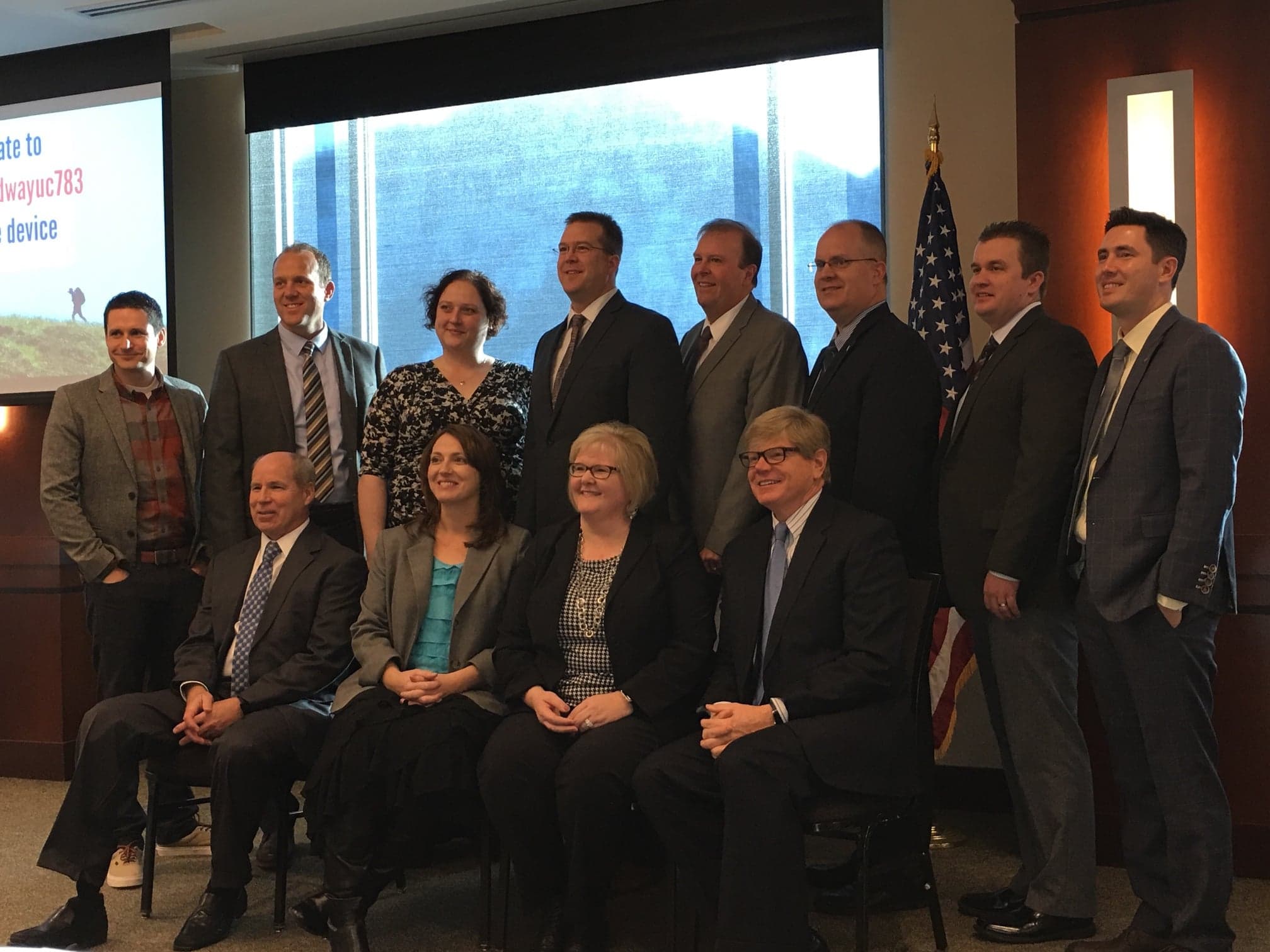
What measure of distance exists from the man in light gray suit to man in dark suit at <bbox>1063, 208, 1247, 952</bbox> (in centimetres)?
85

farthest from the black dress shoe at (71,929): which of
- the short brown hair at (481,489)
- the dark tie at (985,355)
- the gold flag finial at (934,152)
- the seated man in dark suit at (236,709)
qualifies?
the gold flag finial at (934,152)

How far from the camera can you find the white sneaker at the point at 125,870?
12.7ft

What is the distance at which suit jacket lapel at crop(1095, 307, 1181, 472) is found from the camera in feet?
9.89

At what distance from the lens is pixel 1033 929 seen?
127 inches

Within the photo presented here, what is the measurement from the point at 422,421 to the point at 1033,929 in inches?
84.7

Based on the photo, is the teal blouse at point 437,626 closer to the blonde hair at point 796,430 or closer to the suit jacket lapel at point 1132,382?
the blonde hair at point 796,430

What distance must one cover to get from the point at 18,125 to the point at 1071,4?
451 cm

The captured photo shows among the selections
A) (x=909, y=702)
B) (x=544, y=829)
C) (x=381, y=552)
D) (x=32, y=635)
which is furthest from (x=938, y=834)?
(x=32, y=635)

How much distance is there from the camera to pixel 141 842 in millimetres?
3869

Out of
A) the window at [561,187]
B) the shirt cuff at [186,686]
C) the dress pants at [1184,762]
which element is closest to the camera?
the dress pants at [1184,762]

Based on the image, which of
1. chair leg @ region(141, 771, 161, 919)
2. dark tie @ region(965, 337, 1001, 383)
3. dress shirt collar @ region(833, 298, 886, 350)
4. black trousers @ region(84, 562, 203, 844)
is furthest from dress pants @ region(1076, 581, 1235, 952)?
black trousers @ region(84, 562, 203, 844)

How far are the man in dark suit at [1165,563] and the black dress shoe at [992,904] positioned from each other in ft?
0.90

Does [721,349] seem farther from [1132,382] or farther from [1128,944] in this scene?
[1128,944]

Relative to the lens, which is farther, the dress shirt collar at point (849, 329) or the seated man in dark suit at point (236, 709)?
the dress shirt collar at point (849, 329)
